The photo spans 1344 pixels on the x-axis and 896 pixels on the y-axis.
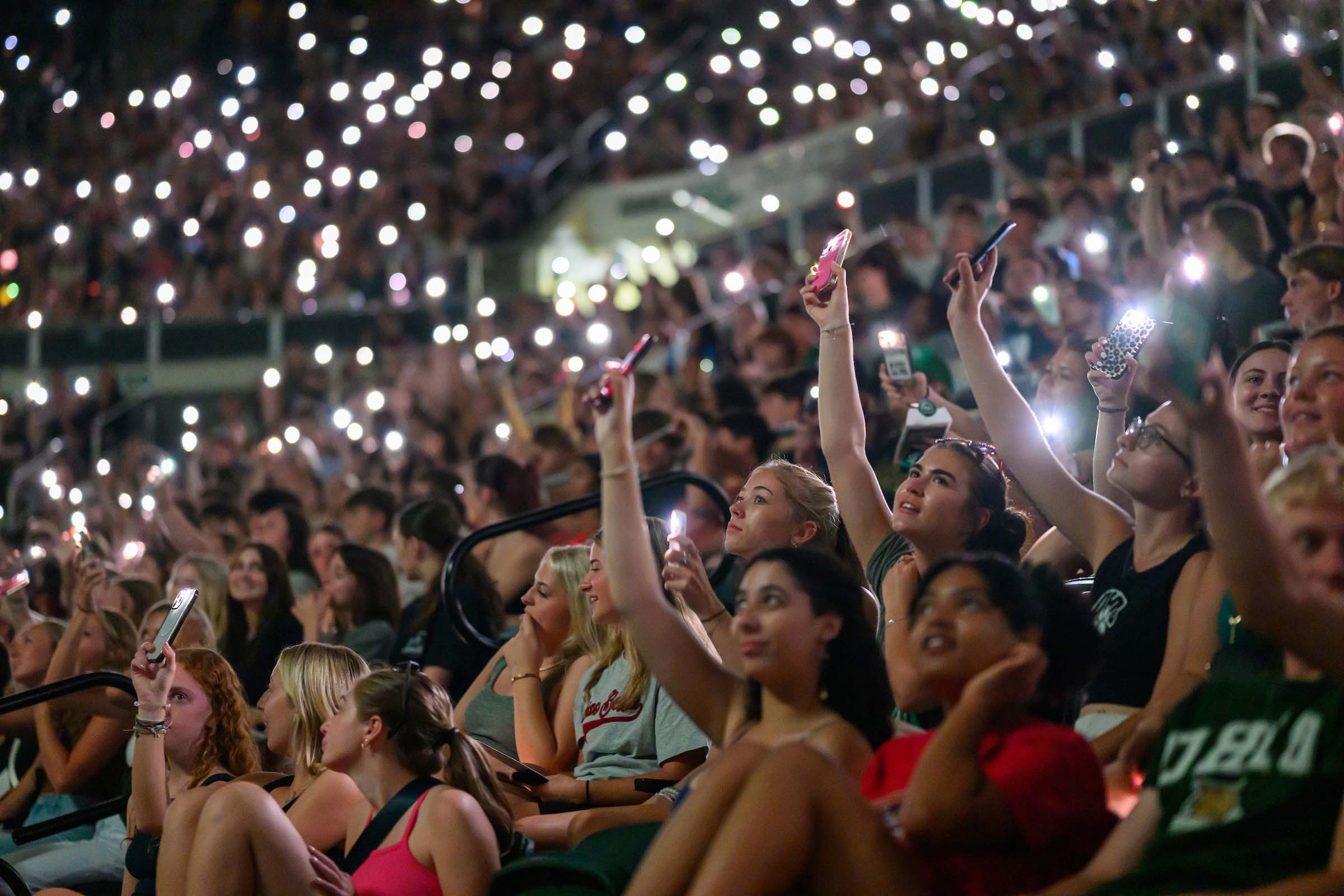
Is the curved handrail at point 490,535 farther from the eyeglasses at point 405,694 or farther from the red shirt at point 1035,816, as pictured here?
the red shirt at point 1035,816

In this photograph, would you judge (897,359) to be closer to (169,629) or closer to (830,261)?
(830,261)

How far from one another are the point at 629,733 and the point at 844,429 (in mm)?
916

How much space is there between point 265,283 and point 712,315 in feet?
17.8

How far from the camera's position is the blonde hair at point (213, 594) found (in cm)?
571

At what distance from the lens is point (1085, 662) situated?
2756 millimetres

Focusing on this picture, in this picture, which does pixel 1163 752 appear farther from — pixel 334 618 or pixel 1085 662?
pixel 334 618

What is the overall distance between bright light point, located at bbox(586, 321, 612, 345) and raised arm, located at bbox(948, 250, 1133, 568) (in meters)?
6.81

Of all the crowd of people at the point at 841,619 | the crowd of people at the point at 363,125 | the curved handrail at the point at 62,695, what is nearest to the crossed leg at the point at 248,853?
the crowd of people at the point at 841,619

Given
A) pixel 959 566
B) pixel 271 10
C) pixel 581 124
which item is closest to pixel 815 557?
pixel 959 566

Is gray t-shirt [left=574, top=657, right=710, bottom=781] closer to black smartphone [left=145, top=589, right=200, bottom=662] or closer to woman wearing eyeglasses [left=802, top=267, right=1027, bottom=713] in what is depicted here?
woman wearing eyeglasses [left=802, top=267, right=1027, bottom=713]

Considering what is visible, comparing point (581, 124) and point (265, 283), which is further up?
point (581, 124)

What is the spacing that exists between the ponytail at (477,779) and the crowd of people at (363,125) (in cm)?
823

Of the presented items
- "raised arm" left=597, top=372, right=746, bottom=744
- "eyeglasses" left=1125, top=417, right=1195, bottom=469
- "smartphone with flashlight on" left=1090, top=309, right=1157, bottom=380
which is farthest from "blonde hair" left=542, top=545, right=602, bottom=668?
"eyeglasses" left=1125, top=417, right=1195, bottom=469

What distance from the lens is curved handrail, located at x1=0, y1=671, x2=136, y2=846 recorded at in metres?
4.59
